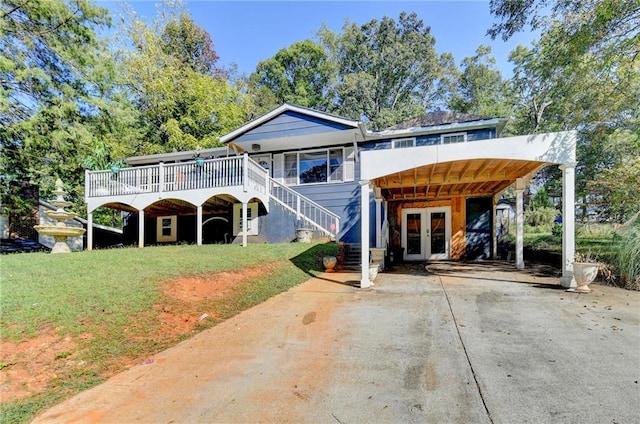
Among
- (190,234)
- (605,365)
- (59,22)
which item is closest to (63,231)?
(190,234)

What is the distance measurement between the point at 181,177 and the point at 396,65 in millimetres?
22775

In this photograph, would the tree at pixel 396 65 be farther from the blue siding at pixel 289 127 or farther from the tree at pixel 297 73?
the blue siding at pixel 289 127

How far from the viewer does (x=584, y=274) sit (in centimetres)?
577

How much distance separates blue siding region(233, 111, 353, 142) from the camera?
12391 mm

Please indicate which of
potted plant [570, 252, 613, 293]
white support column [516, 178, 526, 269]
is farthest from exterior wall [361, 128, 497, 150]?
potted plant [570, 252, 613, 293]

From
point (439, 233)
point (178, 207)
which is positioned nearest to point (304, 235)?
point (439, 233)

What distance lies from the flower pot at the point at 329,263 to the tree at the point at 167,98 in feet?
44.3

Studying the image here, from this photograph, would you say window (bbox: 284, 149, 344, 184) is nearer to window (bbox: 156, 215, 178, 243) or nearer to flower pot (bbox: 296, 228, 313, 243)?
flower pot (bbox: 296, 228, 313, 243)

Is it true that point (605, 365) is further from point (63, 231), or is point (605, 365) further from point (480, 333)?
point (63, 231)

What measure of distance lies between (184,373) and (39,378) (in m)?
1.28

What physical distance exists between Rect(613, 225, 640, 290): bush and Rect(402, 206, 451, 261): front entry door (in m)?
5.96

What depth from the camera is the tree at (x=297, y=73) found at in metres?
28.8

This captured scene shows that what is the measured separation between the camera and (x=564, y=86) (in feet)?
30.7

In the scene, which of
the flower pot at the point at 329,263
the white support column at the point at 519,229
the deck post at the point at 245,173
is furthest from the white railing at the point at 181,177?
the white support column at the point at 519,229
